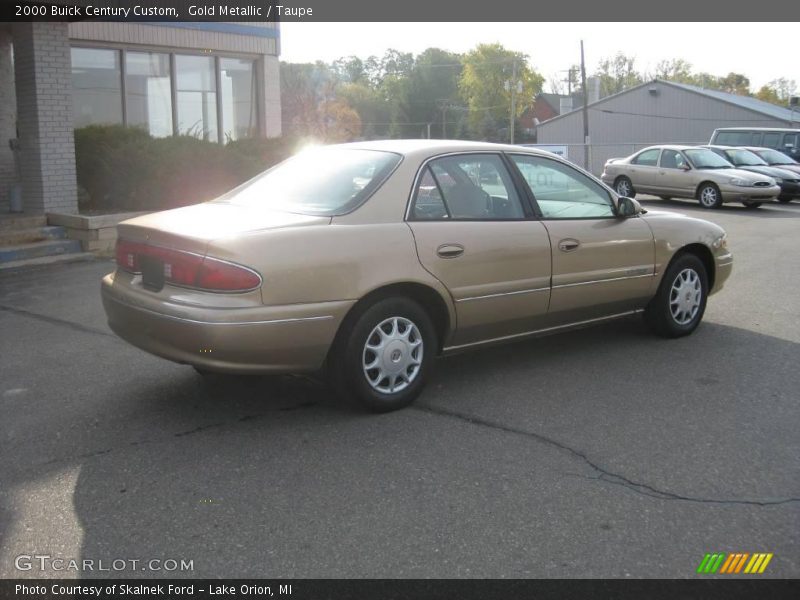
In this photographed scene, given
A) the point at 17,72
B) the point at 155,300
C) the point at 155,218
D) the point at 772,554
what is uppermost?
the point at 17,72

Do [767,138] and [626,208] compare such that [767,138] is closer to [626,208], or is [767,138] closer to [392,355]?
[626,208]

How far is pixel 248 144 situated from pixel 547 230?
31.3 ft

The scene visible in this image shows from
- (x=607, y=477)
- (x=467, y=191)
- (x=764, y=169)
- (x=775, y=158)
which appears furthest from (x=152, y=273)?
(x=775, y=158)

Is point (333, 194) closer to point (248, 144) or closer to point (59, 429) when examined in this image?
point (59, 429)

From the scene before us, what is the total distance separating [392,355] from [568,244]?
1.65 meters

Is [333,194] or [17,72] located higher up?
[17,72]

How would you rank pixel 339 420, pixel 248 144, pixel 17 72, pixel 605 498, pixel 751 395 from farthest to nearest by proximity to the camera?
pixel 248 144 < pixel 17 72 < pixel 751 395 < pixel 339 420 < pixel 605 498

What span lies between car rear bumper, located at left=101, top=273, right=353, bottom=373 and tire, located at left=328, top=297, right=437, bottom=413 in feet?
0.40

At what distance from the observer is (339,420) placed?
16.3 feet

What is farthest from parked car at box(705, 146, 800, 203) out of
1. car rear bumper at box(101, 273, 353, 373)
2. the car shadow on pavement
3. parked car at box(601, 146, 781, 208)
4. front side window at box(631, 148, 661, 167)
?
car rear bumper at box(101, 273, 353, 373)

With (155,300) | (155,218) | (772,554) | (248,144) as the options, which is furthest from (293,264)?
(248,144)

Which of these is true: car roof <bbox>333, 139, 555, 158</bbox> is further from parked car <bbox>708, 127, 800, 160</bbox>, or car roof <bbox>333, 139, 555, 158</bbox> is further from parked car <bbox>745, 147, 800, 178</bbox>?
parked car <bbox>708, 127, 800, 160</bbox>

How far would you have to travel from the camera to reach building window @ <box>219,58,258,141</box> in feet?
56.6

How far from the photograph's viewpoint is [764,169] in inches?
855
